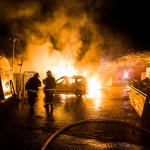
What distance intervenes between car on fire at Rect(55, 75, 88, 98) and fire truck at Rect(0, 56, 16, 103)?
5443mm

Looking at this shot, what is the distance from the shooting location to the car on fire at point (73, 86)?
1923cm

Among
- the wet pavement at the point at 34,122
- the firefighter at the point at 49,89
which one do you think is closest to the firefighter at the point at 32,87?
the firefighter at the point at 49,89

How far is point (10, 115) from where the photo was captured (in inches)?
434

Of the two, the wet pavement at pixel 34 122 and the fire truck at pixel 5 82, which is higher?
the fire truck at pixel 5 82

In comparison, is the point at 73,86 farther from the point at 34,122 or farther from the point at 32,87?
the point at 34,122

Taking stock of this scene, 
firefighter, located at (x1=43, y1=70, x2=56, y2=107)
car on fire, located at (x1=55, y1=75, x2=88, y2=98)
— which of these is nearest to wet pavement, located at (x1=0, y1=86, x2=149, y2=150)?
firefighter, located at (x1=43, y1=70, x2=56, y2=107)

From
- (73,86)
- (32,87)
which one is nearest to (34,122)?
(32,87)

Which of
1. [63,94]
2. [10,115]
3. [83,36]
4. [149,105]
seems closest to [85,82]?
[63,94]

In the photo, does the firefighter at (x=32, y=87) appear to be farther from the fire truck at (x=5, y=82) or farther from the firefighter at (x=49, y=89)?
the fire truck at (x=5, y=82)

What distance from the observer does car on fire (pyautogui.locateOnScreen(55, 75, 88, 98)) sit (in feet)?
63.1

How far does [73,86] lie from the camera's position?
19.4 meters

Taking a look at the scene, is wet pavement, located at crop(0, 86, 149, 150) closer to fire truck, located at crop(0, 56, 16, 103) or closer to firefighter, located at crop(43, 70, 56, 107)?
firefighter, located at crop(43, 70, 56, 107)

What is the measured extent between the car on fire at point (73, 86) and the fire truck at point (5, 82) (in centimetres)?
544

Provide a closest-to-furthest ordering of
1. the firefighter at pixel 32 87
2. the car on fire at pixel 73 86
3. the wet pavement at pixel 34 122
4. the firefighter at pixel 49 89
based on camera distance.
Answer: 1. the wet pavement at pixel 34 122
2. the firefighter at pixel 49 89
3. the firefighter at pixel 32 87
4. the car on fire at pixel 73 86
